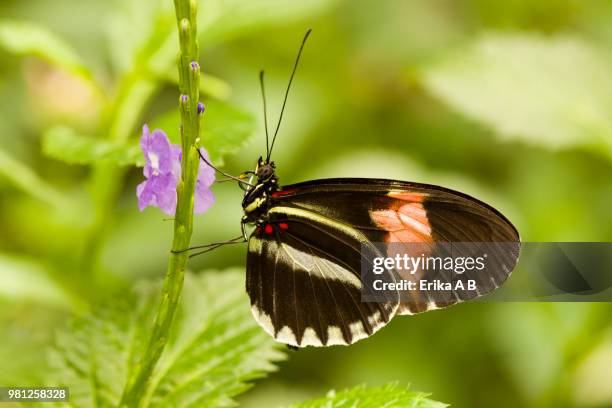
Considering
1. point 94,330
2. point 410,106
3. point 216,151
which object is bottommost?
point 94,330

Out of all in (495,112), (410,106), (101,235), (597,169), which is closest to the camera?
(101,235)

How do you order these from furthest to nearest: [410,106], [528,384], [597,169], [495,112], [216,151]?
[410,106] < [597,169] < [528,384] < [495,112] < [216,151]

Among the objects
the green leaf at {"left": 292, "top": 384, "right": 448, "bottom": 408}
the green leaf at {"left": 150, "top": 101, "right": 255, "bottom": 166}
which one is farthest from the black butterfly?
the green leaf at {"left": 292, "top": 384, "right": 448, "bottom": 408}

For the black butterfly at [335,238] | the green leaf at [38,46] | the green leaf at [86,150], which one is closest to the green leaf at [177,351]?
the black butterfly at [335,238]

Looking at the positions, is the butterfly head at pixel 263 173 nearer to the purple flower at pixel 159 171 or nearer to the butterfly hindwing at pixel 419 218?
the butterfly hindwing at pixel 419 218

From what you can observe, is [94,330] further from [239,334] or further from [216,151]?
[216,151]

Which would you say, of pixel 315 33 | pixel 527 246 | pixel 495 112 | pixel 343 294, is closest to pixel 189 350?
pixel 343 294

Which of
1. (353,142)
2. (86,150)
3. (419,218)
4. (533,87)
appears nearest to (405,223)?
(419,218)
